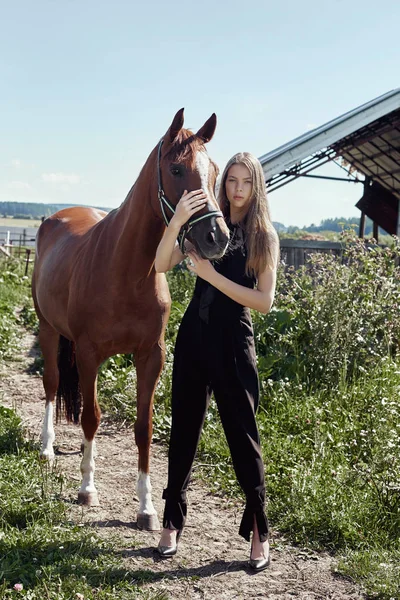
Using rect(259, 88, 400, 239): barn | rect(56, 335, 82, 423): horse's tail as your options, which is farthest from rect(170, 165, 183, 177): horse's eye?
rect(259, 88, 400, 239): barn

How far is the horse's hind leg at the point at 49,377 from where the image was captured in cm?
449

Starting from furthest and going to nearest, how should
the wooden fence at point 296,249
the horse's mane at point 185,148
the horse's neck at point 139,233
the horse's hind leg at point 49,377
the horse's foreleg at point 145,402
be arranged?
the wooden fence at point 296,249 < the horse's hind leg at point 49,377 < the horse's foreleg at point 145,402 < the horse's neck at point 139,233 < the horse's mane at point 185,148

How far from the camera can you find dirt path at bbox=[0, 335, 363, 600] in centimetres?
279

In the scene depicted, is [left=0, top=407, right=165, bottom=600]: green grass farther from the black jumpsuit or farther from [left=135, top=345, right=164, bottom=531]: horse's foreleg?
the black jumpsuit

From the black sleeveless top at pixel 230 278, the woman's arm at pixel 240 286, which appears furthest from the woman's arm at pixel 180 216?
the black sleeveless top at pixel 230 278

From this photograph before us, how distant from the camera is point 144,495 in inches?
138

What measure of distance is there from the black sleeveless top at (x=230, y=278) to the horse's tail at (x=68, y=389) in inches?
87.2

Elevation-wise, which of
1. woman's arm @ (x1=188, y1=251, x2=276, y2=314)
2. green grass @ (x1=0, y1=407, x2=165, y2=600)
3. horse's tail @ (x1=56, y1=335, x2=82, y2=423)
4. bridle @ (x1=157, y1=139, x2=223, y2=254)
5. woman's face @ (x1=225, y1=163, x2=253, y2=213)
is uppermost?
woman's face @ (x1=225, y1=163, x2=253, y2=213)

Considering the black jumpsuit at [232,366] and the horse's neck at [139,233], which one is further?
the horse's neck at [139,233]

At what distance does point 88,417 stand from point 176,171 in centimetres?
172

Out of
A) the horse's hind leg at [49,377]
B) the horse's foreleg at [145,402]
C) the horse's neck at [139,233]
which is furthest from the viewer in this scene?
the horse's hind leg at [49,377]

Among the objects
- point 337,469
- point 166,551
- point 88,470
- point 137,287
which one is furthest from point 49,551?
point 337,469

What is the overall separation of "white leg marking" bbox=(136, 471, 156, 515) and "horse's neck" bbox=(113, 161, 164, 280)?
4.02 feet

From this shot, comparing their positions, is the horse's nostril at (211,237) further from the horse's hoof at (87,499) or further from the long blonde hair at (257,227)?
the horse's hoof at (87,499)
